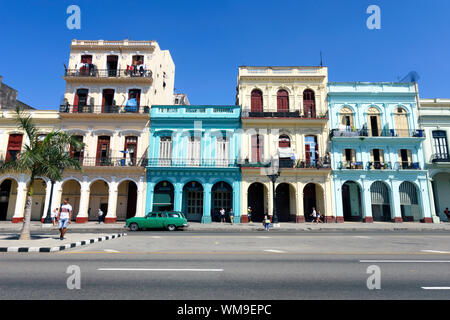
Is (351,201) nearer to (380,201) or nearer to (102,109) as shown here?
(380,201)

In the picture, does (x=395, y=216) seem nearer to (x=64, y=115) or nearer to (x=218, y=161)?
(x=218, y=161)

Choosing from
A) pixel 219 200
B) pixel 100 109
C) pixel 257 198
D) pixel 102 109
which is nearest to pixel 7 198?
pixel 100 109

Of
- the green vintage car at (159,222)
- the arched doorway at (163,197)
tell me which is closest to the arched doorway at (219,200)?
the arched doorway at (163,197)

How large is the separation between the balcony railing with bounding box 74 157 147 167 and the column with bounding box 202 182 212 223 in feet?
20.8

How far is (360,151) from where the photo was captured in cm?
2458

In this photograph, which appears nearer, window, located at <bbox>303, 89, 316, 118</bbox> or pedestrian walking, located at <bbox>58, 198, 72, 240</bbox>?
pedestrian walking, located at <bbox>58, 198, 72, 240</bbox>

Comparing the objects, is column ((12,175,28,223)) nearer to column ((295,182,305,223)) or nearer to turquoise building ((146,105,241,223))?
turquoise building ((146,105,241,223))

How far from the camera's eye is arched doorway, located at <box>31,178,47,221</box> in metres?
24.6

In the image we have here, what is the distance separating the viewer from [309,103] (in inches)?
1018

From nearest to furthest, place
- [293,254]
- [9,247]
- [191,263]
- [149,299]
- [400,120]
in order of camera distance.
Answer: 1. [149,299]
2. [191,263]
3. [293,254]
4. [9,247]
5. [400,120]

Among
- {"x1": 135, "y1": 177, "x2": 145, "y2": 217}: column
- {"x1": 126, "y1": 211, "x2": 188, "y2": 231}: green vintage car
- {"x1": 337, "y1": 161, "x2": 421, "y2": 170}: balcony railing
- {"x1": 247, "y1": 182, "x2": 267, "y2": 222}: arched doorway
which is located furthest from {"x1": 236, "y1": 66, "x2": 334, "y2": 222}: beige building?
{"x1": 135, "y1": 177, "x2": 145, "y2": 217}: column

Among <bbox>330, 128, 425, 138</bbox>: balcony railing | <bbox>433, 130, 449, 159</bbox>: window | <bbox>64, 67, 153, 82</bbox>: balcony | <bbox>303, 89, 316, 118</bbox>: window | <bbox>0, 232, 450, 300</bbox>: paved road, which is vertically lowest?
<bbox>0, 232, 450, 300</bbox>: paved road
